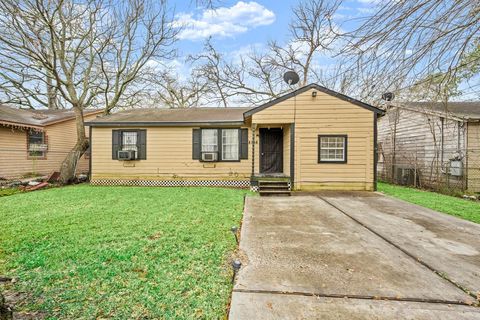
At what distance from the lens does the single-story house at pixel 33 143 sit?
33.7 ft

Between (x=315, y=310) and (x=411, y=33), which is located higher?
(x=411, y=33)

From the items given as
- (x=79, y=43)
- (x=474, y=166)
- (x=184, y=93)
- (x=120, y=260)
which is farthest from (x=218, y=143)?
(x=184, y=93)

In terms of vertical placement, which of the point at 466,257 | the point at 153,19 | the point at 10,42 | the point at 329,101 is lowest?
→ the point at 466,257

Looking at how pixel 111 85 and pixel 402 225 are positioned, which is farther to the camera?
pixel 111 85

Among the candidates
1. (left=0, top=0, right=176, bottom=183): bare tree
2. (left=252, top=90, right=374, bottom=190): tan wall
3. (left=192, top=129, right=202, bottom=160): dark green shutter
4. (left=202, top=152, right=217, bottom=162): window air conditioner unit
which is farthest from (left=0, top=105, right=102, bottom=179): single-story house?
(left=252, top=90, right=374, bottom=190): tan wall

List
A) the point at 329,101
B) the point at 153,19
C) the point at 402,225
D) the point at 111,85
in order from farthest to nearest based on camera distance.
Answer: the point at 111,85 < the point at 153,19 < the point at 329,101 < the point at 402,225

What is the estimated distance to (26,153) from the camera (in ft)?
36.8

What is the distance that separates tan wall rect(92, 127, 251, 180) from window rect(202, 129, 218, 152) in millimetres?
585

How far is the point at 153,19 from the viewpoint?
1173 cm

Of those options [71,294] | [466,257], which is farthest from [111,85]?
[466,257]

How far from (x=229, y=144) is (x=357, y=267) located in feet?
24.3

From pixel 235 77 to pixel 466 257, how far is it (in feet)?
62.2

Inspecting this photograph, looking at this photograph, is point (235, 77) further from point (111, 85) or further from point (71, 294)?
point (71, 294)

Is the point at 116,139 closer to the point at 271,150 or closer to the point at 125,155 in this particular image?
the point at 125,155
